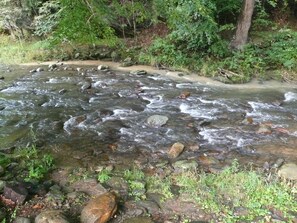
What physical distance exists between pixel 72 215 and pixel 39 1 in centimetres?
1580

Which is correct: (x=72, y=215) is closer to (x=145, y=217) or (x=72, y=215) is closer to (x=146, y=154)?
(x=145, y=217)

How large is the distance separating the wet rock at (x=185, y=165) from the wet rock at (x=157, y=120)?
6.13 feet

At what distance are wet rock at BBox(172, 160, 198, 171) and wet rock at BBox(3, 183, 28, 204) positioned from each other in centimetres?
242

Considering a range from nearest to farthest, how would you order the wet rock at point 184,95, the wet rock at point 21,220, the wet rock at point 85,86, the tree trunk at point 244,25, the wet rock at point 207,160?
the wet rock at point 21,220, the wet rock at point 207,160, the wet rock at point 184,95, the wet rock at point 85,86, the tree trunk at point 244,25

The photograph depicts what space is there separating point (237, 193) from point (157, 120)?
126 inches

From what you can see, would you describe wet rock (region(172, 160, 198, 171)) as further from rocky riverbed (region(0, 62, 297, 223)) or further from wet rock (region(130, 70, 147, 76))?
wet rock (region(130, 70, 147, 76))

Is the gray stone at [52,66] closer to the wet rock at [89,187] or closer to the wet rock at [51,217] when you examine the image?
the wet rock at [89,187]

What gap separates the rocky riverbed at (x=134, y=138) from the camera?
4121 millimetres

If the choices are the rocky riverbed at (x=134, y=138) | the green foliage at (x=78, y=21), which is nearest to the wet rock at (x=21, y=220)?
the rocky riverbed at (x=134, y=138)

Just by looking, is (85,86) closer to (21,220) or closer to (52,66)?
(52,66)

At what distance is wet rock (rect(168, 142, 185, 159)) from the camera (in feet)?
18.5

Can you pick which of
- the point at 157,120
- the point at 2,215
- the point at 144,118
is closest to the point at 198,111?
the point at 157,120

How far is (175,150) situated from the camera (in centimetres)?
572

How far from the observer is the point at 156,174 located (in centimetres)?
501
